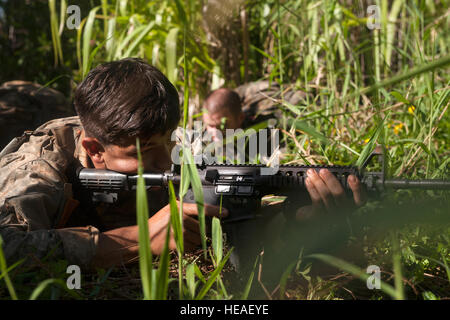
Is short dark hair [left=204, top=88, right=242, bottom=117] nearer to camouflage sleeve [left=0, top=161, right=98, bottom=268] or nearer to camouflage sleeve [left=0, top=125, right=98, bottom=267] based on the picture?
camouflage sleeve [left=0, top=125, right=98, bottom=267]

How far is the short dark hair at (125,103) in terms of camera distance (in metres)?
1.76

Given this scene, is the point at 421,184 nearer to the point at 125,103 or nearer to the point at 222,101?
the point at 125,103

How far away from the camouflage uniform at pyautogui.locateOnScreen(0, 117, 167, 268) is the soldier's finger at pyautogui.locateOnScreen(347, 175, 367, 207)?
29.6 inches

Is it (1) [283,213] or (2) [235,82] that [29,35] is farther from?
(1) [283,213]

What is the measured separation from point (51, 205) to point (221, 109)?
A: 2274 mm

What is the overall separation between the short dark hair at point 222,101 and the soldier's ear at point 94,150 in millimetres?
1947

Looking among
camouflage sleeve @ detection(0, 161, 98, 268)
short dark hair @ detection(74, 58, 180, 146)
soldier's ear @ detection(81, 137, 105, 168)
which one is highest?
short dark hair @ detection(74, 58, 180, 146)

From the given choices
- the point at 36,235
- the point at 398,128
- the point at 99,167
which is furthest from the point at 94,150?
the point at 398,128

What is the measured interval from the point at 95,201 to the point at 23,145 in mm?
371

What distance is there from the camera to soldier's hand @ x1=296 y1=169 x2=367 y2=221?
148cm

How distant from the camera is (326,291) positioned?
56.9 inches

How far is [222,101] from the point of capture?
12.4ft

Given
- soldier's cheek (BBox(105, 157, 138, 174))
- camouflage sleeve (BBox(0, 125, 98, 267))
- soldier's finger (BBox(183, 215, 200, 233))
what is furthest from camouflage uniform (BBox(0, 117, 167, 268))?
soldier's finger (BBox(183, 215, 200, 233))
